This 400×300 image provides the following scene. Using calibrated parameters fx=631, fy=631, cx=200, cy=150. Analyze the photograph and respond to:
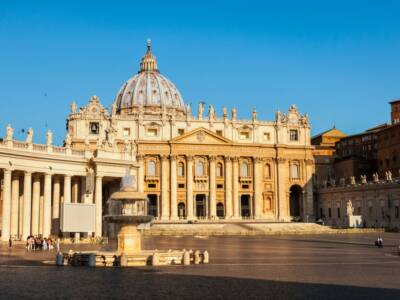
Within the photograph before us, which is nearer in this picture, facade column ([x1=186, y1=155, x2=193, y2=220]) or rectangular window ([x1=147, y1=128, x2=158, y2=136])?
rectangular window ([x1=147, y1=128, x2=158, y2=136])

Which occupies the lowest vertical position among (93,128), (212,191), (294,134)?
(212,191)

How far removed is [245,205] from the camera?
10469 centimetres

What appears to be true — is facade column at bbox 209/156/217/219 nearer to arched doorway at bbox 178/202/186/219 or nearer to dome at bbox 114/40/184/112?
arched doorway at bbox 178/202/186/219

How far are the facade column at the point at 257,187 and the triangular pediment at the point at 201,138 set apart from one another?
5.86 meters

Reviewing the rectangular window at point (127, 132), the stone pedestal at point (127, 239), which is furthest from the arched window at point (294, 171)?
the stone pedestal at point (127, 239)

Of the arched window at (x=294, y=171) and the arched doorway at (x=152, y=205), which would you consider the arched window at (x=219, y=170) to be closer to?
the arched doorway at (x=152, y=205)

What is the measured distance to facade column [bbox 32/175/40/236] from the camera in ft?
160

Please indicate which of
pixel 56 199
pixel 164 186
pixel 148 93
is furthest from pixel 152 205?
pixel 56 199

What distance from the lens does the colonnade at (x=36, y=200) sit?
148ft

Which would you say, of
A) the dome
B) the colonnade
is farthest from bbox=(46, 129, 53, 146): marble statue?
the dome

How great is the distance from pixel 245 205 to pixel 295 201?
387 inches

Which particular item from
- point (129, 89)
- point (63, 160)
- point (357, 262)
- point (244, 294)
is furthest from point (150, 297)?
point (129, 89)

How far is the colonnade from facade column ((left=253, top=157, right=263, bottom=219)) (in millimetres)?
49640

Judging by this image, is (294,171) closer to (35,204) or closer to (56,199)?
(56,199)
